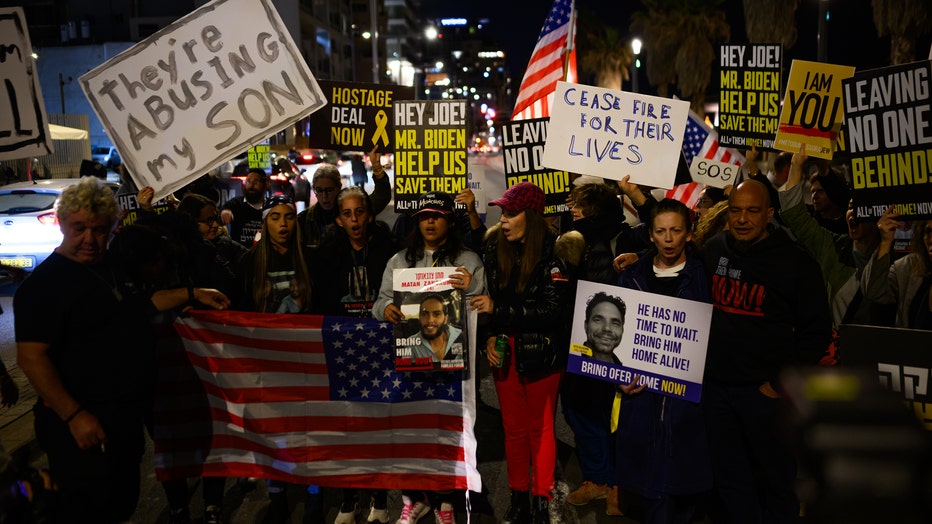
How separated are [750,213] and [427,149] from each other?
11.2 feet

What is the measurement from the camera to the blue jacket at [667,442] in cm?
455

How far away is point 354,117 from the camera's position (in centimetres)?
885

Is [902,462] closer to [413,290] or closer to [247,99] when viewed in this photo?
[413,290]

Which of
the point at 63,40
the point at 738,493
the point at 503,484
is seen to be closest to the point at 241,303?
the point at 503,484

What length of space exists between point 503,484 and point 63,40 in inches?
2527

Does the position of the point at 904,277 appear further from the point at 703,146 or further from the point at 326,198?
the point at 326,198

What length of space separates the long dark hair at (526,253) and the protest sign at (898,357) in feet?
5.90

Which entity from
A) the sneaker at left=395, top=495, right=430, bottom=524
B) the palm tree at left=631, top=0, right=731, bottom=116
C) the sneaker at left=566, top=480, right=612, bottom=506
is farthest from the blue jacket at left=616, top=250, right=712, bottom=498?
the palm tree at left=631, top=0, right=731, bottom=116

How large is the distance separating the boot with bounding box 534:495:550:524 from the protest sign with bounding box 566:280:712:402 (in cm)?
88

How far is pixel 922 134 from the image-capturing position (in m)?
5.29

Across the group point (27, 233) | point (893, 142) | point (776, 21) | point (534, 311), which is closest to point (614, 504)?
point (534, 311)

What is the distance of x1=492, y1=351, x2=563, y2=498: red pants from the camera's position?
516cm

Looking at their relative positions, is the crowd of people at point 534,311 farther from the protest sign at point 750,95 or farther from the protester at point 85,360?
the protest sign at point 750,95

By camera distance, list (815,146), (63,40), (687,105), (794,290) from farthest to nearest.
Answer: (63,40) < (815,146) < (687,105) < (794,290)
